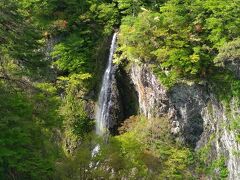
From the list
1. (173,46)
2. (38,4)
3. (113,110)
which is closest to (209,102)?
(173,46)

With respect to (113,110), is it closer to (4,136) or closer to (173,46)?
(173,46)

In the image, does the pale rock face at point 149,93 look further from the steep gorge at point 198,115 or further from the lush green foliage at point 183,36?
the lush green foliage at point 183,36

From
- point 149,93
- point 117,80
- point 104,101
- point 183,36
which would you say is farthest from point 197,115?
point 104,101

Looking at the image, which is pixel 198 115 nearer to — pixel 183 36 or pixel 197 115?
pixel 197 115

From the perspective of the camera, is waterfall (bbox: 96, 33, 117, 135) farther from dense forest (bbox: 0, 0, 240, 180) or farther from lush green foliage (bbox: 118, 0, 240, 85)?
lush green foliage (bbox: 118, 0, 240, 85)

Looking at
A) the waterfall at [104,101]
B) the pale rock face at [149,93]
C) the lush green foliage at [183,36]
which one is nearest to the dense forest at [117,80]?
the lush green foliage at [183,36]

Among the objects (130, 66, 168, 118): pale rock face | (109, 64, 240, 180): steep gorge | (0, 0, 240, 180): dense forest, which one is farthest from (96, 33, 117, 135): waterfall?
(109, 64, 240, 180): steep gorge

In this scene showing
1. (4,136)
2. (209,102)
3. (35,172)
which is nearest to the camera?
(4,136)
